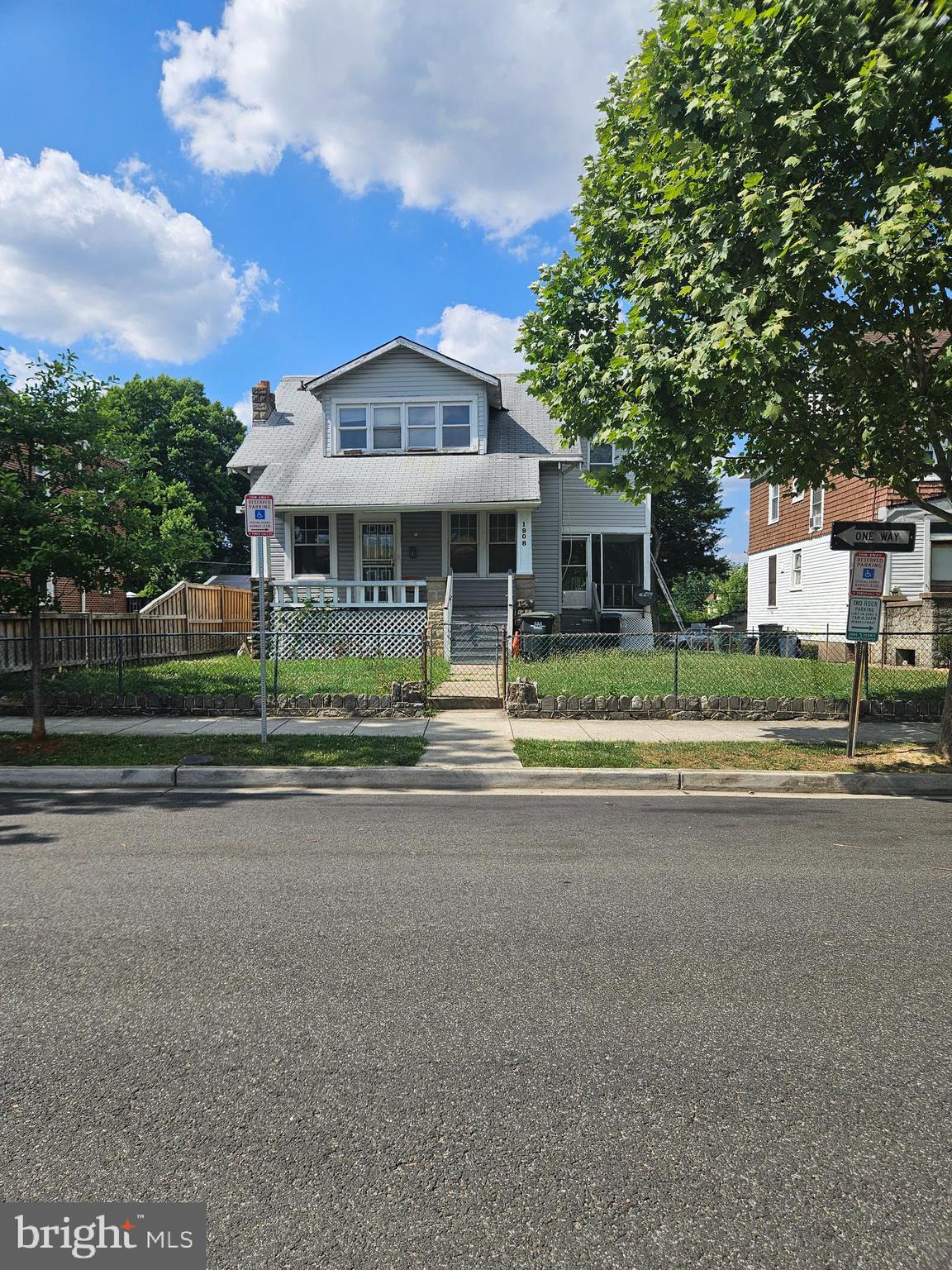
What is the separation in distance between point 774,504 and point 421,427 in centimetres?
1325

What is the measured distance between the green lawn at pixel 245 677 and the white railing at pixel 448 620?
76 cm

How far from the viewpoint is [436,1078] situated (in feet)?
9.19

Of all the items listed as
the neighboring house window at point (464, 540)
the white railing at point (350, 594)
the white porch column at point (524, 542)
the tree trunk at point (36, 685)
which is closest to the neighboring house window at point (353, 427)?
the neighboring house window at point (464, 540)

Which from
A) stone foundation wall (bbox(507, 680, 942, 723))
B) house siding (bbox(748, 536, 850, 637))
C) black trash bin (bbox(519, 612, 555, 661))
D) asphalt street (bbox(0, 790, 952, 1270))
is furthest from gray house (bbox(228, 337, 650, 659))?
asphalt street (bbox(0, 790, 952, 1270))

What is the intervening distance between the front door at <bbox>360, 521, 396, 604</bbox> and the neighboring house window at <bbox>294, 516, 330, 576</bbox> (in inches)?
40.7

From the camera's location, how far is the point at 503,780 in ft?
26.5

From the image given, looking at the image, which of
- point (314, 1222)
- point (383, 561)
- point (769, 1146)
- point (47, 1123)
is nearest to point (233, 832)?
point (47, 1123)

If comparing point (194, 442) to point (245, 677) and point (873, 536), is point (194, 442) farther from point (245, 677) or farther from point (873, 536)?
point (873, 536)

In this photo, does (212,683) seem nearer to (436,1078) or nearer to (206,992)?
(206,992)

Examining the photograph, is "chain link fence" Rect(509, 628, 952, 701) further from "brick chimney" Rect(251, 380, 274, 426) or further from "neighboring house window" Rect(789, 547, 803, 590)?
"brick chimney" Rect(251, 380, 274, 426)

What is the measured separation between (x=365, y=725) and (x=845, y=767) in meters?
6.19

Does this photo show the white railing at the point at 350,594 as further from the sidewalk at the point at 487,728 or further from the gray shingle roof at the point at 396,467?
the sidewalk at the point at 487,728

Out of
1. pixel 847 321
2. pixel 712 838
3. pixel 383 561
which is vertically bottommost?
pixel 712 838

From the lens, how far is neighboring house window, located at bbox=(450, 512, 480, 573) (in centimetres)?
2123
